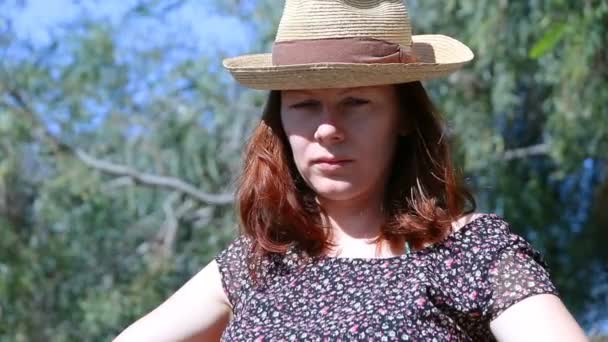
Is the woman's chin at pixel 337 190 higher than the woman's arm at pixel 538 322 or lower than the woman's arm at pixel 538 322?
higher

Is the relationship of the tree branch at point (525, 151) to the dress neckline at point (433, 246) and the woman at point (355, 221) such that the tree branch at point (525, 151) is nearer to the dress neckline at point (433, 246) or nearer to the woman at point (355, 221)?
the woman at point (355, 221)

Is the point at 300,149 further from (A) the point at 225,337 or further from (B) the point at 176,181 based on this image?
(B) the point at 176,181

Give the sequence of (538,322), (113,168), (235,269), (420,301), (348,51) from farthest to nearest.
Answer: (113,168) < (235,269) < (348,51) < (420,301) < (538,322)

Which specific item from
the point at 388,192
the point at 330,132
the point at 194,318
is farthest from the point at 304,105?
the point at 194,318

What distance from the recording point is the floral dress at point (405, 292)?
2.17m

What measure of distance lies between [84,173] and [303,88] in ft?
16.1

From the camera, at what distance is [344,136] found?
226cm

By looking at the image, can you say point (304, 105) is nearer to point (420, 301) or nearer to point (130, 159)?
point (420, 301)

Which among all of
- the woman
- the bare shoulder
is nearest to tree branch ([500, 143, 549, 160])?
the woman

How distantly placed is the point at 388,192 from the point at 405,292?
0.79ft

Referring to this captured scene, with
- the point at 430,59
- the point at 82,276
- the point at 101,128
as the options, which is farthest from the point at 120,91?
the point at 430,59

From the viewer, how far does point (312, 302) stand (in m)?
2.29

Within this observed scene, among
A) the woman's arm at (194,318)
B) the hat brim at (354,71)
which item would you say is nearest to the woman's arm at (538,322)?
the hat brim at (354,71)

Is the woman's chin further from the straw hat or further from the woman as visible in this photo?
the straw hat
